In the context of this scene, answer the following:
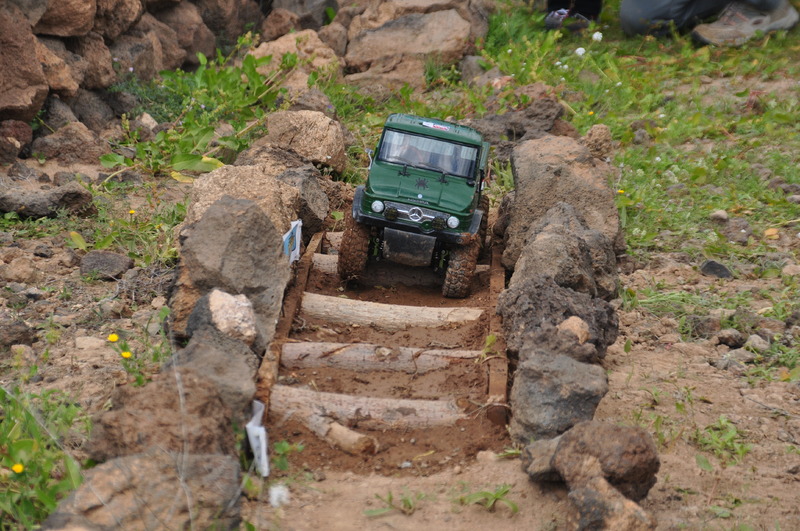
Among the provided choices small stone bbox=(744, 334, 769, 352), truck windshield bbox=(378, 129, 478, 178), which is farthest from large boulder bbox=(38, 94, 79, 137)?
small stone bbox=(744, 334, 769, 352)

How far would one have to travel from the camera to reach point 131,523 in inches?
147

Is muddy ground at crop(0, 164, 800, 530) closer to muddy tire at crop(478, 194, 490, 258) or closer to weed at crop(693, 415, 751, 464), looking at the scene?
weed at crop(693, 415, 751, 464)

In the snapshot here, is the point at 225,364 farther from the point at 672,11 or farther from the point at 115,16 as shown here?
the point at 672,11

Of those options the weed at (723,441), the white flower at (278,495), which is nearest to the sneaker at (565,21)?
the weed at (723,441)

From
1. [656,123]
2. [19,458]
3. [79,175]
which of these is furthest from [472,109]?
[19,458]

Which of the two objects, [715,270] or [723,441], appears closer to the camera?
[723,441]

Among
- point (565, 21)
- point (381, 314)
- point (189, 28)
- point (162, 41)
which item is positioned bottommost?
point (381, 314)

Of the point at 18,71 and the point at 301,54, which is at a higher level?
the point at 301,54

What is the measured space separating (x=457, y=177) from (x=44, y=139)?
Answer: 4688 mm

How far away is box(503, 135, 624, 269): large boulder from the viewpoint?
782 cm

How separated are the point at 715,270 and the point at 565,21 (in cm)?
824

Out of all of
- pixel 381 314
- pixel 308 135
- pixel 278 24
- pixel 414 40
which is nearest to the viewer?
pixel 381 314

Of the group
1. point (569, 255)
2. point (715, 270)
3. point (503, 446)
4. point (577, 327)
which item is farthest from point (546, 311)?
point (715, 270)

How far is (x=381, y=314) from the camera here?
6727 mm
